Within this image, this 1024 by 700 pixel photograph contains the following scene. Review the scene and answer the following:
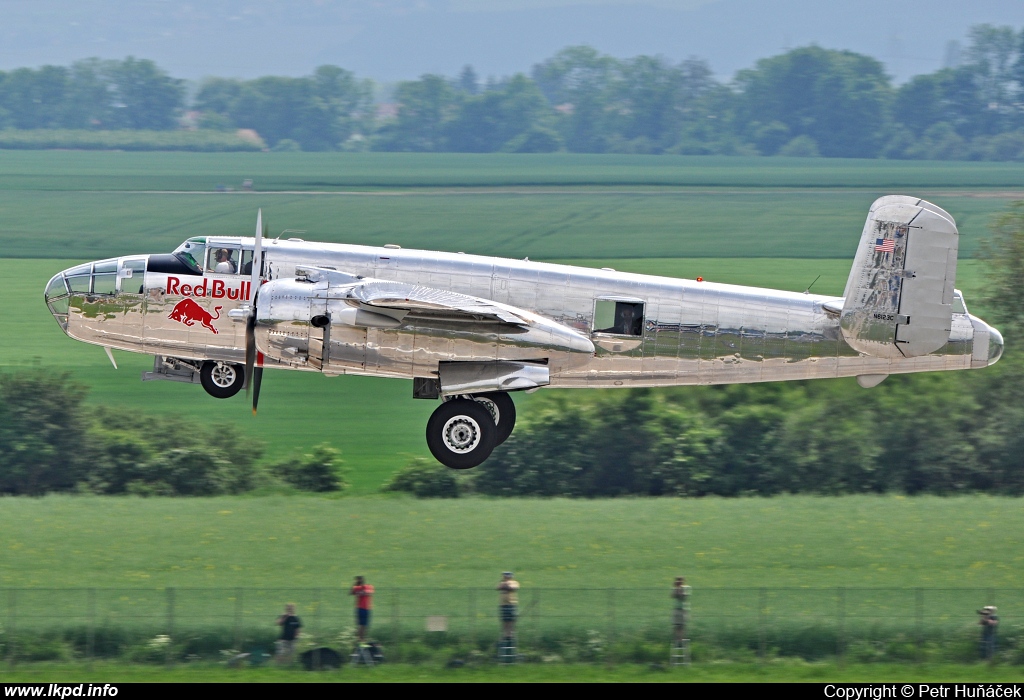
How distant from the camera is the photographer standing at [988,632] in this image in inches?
1298

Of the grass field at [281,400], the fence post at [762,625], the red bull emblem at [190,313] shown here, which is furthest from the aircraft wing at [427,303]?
the grass field at [281,400]

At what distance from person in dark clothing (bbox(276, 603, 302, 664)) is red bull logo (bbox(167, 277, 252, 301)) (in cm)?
970

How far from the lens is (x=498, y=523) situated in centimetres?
4528

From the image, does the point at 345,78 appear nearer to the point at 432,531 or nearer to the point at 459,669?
the point at 432,531

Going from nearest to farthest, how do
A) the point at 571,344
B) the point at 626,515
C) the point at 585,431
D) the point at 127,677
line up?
the point at 571,344, the point at 127,677, the point at 626,515, the point at 585,431

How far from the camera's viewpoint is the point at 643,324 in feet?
84.8

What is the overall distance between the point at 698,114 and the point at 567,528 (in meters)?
138

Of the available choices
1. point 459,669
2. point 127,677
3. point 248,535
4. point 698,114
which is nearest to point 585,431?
point 248,535

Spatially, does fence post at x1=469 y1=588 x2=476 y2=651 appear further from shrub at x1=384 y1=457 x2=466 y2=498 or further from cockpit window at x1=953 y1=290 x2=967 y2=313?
cockpit window at x1=953 y1=290 x2=967 y2=313

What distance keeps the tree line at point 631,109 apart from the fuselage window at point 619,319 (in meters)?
143

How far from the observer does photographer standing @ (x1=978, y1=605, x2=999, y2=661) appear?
33.0 metres

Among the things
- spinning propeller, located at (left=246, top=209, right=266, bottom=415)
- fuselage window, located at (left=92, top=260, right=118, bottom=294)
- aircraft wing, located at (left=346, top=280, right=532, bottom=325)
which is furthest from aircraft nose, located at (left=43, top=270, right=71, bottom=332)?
aircraft wing, located at (left=346, top=280, right=532, bottom=325)

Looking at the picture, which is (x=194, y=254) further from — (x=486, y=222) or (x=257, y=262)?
(x=486, y=222)

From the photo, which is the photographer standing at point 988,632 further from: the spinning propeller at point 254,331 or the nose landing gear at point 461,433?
the spinning propeller at point 254,331
